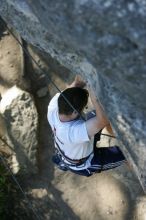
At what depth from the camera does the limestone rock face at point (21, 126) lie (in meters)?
6.03

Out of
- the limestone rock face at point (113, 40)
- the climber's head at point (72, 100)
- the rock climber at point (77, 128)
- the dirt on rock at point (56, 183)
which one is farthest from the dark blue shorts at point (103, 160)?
the limestone rock face at point (113, 40)

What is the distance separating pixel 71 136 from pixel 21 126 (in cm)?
242

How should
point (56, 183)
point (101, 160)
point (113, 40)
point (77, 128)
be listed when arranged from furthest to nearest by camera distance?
point (56, 183)
point (101, 160)
point (77, 128)
point (113, 40)

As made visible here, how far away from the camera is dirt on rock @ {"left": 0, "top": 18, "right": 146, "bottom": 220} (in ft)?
18.4

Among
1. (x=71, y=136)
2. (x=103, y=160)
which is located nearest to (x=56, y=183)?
(x=103, y=160)

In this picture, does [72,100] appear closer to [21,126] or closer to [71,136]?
[71,136]

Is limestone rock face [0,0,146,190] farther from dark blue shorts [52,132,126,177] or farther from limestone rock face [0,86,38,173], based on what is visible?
limestone rock face [0,86,38,173]

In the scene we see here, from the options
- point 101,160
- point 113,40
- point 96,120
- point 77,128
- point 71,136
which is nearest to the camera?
point 113,40

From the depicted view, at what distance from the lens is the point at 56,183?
19.8 feet

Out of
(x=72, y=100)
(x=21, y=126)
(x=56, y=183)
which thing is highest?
(x=72, y=100)

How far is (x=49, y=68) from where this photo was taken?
20.2ft

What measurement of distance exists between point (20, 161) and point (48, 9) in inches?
165

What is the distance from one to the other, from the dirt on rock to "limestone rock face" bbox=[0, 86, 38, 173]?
121 mm

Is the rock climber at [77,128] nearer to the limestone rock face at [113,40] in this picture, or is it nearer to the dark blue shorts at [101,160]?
the dark blue shorts at [101,160]
